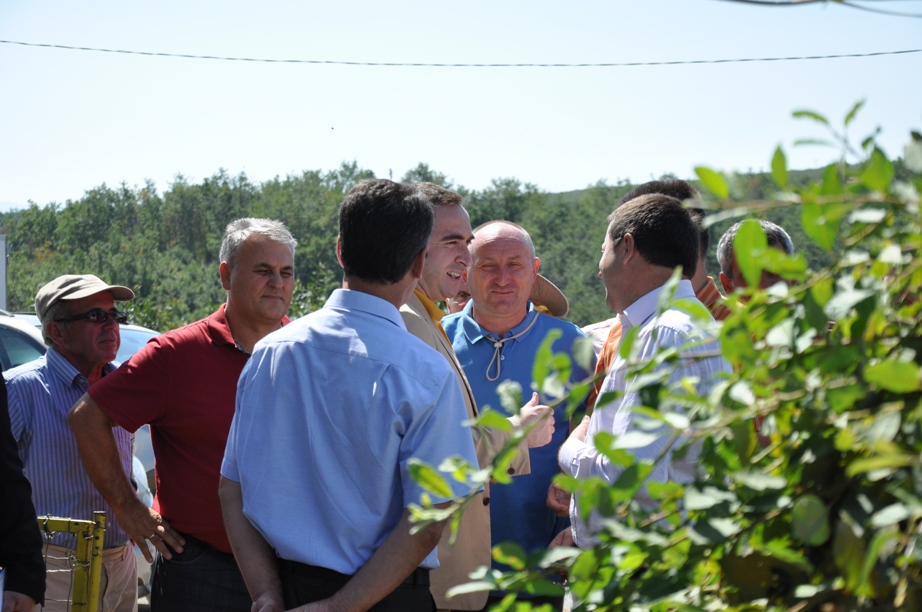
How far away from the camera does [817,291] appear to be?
0.81m

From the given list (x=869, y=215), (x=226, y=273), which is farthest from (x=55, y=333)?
(x=869, y=215)

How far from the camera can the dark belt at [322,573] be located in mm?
2162

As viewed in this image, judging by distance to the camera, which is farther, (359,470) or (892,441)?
(359,470)

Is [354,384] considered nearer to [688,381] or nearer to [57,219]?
[688,381]

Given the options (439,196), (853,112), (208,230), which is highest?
(853,112)

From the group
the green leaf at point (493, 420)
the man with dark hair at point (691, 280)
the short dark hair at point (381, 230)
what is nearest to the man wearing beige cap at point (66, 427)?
the short dark hair at point (381, 230)

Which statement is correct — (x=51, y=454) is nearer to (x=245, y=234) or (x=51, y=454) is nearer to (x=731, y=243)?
(x=245, y=234)

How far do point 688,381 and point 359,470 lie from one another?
1.40 metres

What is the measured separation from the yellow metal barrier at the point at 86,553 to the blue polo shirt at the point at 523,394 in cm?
140

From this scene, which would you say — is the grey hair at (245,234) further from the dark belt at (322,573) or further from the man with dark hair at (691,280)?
the dark belt at (322,573)

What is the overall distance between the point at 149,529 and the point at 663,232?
206cm

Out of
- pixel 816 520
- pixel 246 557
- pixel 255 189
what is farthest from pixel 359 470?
pixel 255 189

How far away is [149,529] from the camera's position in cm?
314

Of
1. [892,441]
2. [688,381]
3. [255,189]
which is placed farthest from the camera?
[255,189]
